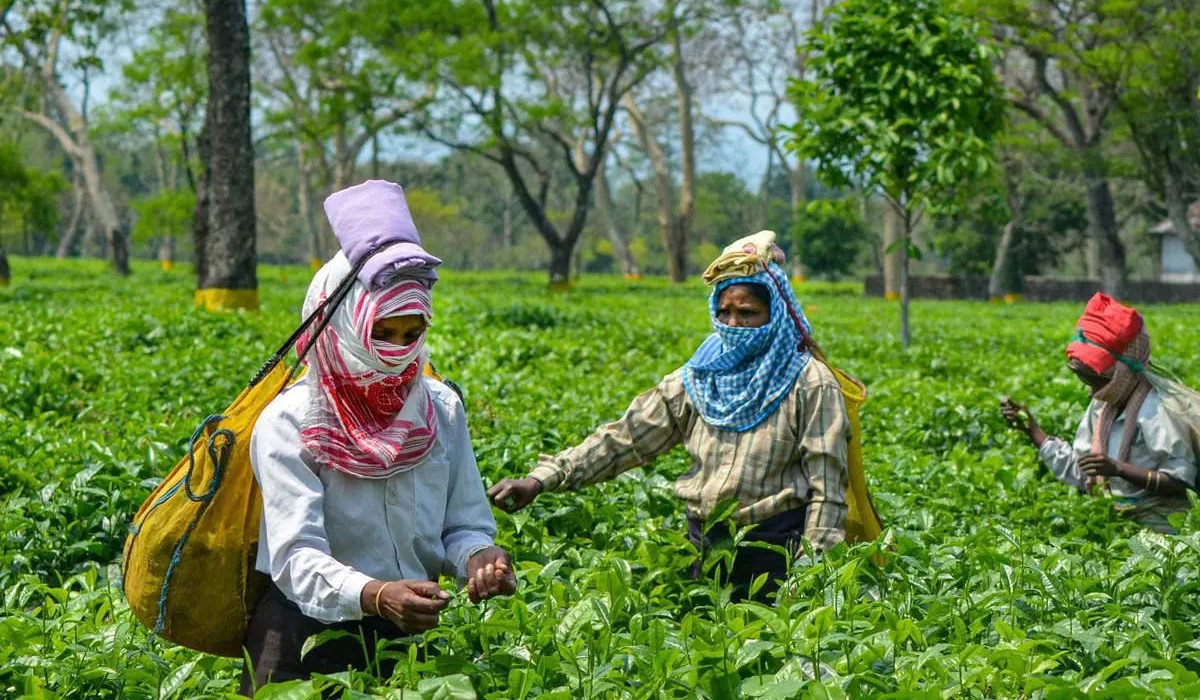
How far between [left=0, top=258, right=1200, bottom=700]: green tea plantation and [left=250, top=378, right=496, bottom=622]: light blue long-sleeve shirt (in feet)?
0.58

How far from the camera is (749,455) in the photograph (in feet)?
12.1

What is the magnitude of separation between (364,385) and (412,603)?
0.48m

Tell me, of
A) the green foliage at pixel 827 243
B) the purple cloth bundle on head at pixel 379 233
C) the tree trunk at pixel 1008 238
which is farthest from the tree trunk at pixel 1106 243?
the purple cloth bundle on head at pixel 379 233

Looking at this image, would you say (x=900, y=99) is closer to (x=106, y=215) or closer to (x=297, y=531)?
(x=297, y=531)

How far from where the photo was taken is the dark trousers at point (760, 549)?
11.9 ft

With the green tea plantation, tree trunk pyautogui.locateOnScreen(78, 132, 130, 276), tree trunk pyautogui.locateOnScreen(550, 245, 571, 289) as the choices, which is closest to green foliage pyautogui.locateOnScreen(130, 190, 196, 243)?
tree trunk pyautogui.locateOnScreen(78, 132, 130, 276)

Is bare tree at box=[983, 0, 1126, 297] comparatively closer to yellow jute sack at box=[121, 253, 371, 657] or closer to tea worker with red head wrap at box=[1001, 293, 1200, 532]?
tea worker with red head wrap at box=[1001, 293, 1200, 532]

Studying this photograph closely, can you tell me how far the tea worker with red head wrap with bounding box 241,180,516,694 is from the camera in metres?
2.50

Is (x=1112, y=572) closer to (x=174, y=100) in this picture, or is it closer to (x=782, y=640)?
(x=782, y=640)

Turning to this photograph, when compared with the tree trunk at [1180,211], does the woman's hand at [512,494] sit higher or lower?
lower

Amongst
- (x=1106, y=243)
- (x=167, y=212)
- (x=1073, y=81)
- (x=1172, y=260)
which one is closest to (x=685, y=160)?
(x=1073, y=81)

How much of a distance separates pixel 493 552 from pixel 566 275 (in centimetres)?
2460

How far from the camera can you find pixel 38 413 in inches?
274

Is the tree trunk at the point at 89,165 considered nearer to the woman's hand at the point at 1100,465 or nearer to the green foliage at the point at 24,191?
the green foliage at the point at 24,191
